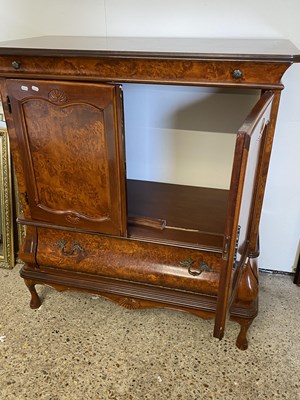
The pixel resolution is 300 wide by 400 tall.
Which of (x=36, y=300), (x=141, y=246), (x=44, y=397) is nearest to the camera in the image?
(x=44, y=397)

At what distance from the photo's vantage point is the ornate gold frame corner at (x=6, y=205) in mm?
1894

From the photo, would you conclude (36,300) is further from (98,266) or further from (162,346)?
(162,346)

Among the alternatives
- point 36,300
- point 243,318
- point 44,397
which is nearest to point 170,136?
point 243,318

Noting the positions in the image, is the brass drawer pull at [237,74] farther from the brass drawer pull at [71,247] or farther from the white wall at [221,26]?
the brass drawer pull at [71,247]

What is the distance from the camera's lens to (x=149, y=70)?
45.6 inches

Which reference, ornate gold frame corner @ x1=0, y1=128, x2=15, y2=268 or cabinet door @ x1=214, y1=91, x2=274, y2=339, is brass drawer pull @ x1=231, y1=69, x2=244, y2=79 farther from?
ornate gold frame corner @ x1=0, y1=128, x2=15, y2=268

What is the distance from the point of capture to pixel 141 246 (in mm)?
1466

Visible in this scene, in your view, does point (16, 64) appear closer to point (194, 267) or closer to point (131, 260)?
point (131, 260)

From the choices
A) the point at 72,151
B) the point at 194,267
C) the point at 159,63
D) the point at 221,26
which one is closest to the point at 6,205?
the point at 72,151

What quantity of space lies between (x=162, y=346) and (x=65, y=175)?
805 millimetres

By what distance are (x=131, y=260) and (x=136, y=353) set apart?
0.39 meters

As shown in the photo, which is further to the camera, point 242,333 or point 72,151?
point 242,333

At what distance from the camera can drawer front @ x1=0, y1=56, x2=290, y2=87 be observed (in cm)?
109

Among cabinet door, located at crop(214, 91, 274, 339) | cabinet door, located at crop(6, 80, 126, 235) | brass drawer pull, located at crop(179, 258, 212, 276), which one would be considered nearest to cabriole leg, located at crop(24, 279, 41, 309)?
cabinet door, located at crop(6, 80, 126, 235)
